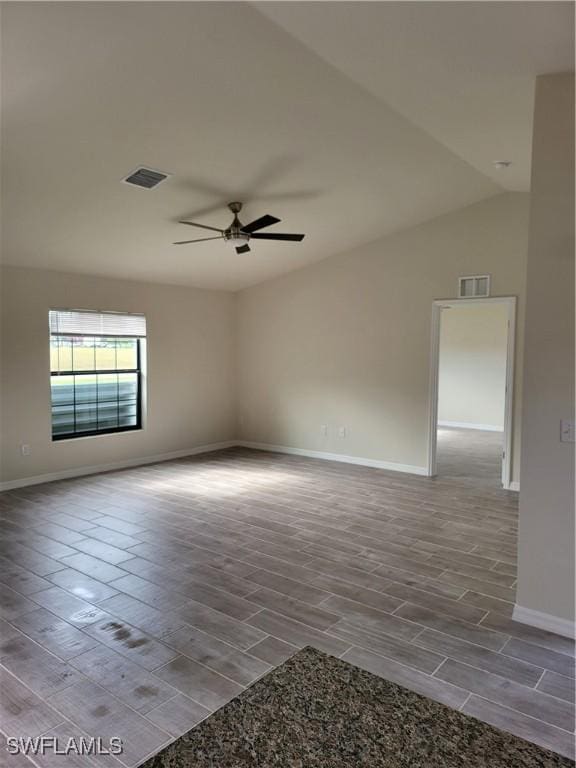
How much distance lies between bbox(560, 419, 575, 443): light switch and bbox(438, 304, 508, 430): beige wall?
695cm

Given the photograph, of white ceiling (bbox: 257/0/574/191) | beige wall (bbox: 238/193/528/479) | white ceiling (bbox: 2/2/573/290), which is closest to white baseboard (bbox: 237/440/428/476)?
beige wall (bbox: 238/193/528/479)

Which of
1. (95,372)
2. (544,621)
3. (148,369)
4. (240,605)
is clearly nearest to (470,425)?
(148,369)

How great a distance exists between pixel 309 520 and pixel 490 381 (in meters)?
6.58

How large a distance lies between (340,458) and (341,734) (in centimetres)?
503

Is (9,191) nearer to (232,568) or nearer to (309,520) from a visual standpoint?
(232,568)

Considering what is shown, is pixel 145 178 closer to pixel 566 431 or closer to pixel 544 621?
pixel 566 431

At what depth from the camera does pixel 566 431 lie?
9.30 feet

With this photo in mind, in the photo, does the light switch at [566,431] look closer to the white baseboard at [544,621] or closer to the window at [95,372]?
the white baseboard at [544,621]

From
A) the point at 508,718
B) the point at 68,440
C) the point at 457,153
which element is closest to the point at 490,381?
the point at 457,153

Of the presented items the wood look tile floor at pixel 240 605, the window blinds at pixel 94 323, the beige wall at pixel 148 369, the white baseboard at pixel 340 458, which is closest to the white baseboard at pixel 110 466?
the beige wall at pixel 148 369

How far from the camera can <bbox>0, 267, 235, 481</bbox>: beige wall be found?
18.2ft

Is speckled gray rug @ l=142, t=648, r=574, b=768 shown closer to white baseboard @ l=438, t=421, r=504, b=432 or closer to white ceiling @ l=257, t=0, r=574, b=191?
white ceiling @ l=257, t=0, r=574, b=191

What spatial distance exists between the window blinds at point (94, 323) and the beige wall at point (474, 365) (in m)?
5.64

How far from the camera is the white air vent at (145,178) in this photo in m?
4.00
